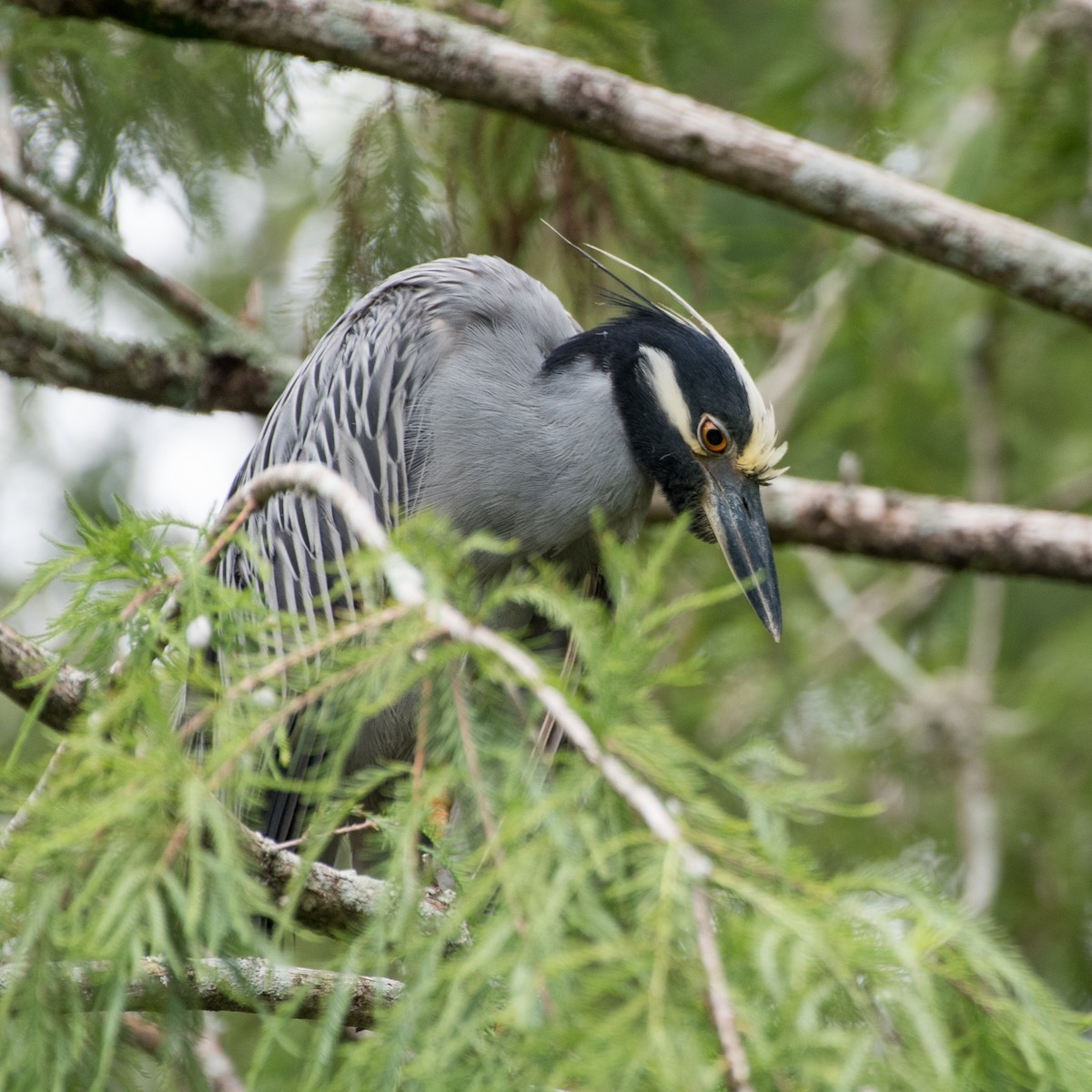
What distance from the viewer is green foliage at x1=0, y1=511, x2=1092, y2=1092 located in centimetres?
109

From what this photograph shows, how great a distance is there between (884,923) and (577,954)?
0.30 metres

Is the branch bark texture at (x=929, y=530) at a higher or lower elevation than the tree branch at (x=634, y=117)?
lower

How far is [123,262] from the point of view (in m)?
3.69

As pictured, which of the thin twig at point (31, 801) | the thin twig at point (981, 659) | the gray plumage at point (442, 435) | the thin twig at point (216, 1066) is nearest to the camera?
the thin twig at point (31, 801)

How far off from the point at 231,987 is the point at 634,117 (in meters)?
2.35

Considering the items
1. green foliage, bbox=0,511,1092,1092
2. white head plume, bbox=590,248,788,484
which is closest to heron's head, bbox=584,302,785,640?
white head plume, bbox=590,248,788,484

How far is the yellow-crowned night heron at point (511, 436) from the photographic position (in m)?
2.91

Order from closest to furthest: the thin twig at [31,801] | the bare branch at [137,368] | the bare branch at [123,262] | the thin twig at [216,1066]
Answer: the thin twig at [31,801] → the thin twig at [216,1066] → the bare branch at [137,368] → the bare branch at [123,262]

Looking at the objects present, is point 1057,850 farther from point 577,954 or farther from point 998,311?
point 577,954

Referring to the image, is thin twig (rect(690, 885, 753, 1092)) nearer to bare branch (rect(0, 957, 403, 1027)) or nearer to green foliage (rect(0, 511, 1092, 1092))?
green foliage (rect(0, 511, 1092, 1092))

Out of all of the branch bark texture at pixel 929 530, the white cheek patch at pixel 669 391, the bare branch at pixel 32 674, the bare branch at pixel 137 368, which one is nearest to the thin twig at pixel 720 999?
the bare branch at pixel 32 674

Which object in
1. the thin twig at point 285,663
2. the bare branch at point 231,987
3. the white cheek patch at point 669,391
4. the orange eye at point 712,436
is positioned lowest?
the bare branch at point 231,987

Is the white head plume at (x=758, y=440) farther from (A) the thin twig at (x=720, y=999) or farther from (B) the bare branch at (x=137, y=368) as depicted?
(A) the thin twig at (x=720, y=999)

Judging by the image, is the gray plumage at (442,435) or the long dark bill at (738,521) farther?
the gray plumage at (442,435)
